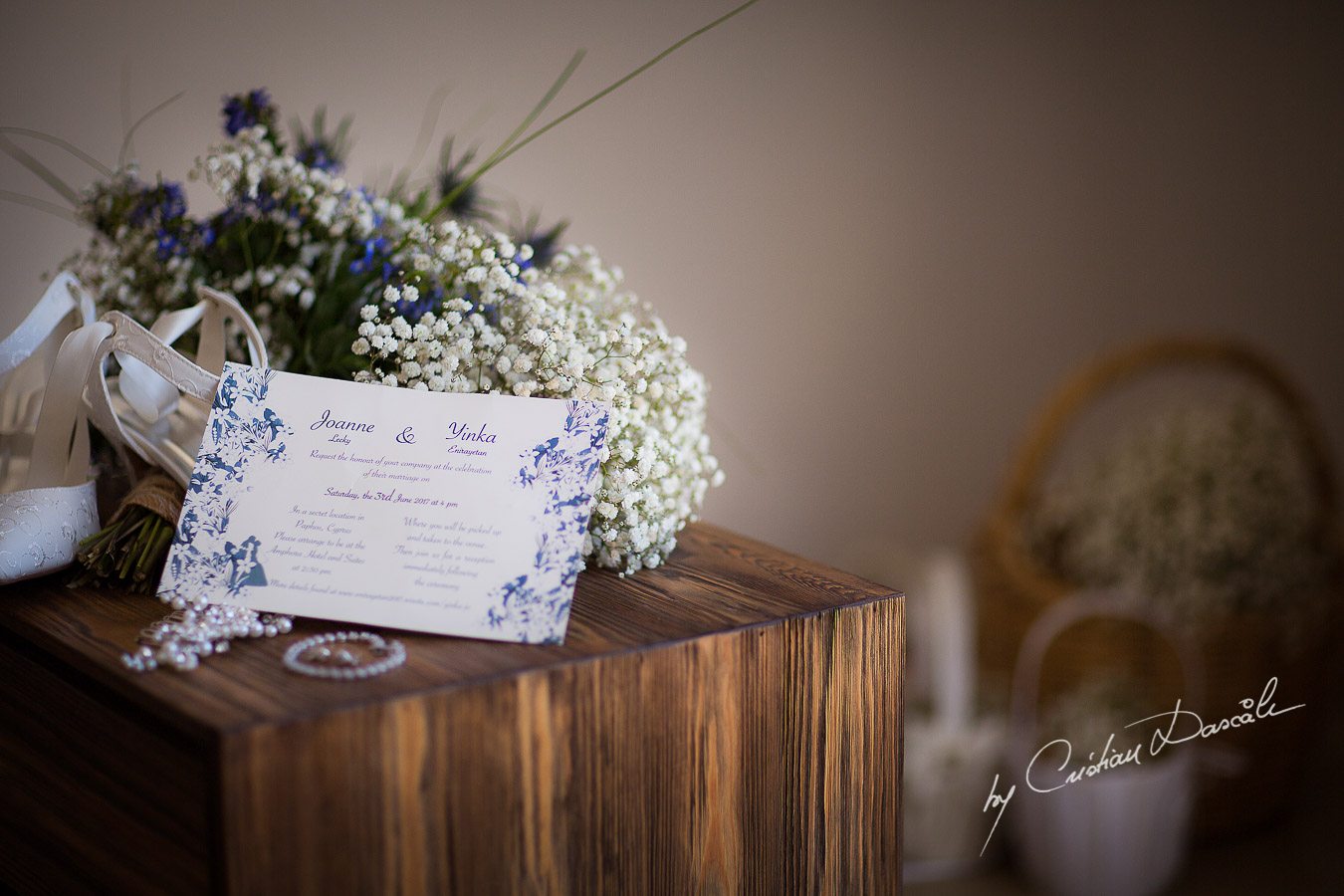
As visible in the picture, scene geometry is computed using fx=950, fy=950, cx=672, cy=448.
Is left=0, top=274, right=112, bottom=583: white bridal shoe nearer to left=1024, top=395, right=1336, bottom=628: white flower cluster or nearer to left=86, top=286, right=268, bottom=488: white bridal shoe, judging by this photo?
left=86, top=286, right=268, bottom=488: white bridal shoe

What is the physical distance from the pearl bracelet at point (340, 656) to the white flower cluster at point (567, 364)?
0.19 m

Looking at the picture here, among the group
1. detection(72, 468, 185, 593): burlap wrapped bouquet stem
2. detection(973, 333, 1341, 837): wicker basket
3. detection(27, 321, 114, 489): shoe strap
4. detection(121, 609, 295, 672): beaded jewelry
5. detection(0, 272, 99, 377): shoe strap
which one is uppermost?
detection(0, 272, 99, 377): shoe strap

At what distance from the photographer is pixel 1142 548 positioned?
1.88 metres

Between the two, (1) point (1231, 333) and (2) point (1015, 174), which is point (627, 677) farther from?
(1) point (1231, 333)

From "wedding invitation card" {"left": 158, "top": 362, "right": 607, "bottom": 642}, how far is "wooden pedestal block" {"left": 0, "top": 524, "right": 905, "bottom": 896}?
0.10 feet

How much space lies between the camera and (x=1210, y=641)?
1.70 meters

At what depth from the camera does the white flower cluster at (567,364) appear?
710mm

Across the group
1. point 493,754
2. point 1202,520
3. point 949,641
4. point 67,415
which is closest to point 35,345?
point 67,415

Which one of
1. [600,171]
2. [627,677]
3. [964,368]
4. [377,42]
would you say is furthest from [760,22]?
[627,677]

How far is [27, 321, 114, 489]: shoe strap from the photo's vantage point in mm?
702

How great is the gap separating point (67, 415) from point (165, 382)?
72mm

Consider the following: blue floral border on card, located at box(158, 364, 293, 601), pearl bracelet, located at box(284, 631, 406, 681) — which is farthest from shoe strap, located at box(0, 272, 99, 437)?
pearl bracelet, located at box(284, 631, 406, 681)

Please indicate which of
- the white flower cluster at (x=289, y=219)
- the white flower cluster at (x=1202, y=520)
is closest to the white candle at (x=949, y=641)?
the white flower cluster at (x=1202, y=520)

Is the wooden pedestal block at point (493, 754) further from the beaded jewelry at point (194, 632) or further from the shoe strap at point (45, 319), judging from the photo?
the shoe strap at point (45, 319)
